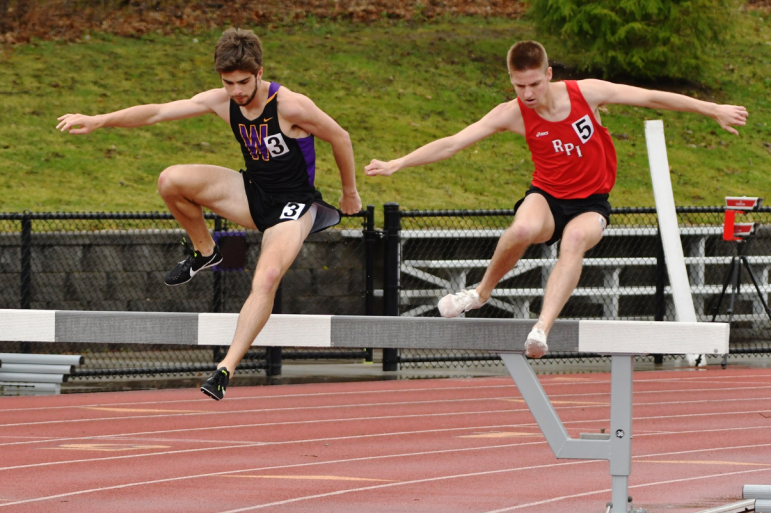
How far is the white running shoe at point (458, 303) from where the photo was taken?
5.70 metres

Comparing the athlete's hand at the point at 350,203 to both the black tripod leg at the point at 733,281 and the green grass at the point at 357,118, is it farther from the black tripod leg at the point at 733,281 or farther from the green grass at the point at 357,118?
the green grass at the point at 357,118

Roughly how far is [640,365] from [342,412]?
433 centimetres

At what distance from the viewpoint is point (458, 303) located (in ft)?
18.8

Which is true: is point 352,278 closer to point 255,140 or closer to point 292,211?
point 292,211

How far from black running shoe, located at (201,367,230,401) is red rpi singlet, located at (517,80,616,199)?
1807 mm

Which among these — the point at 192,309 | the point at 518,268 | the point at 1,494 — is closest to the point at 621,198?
the point at 518,268

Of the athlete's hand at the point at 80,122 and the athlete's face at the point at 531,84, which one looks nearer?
the athlete's face at the point at 531,84

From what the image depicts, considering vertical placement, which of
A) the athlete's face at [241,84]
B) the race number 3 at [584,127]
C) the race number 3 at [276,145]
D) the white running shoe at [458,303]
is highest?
the athlete's face at [241,84]

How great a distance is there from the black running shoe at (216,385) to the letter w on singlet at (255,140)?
3.57ft

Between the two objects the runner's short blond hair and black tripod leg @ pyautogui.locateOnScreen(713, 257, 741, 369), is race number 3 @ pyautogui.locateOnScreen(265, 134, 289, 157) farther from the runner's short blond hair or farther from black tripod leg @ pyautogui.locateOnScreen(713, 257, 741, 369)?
black tripod leg @ pyautogui.locateOnScreen(713, 257, 741, 369)

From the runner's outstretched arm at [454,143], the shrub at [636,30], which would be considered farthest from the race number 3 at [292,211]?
the shrub at [636,30]

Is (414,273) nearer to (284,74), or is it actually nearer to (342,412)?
(342,412)

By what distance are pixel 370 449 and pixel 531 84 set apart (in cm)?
348

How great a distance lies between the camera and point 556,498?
6.59 metres
